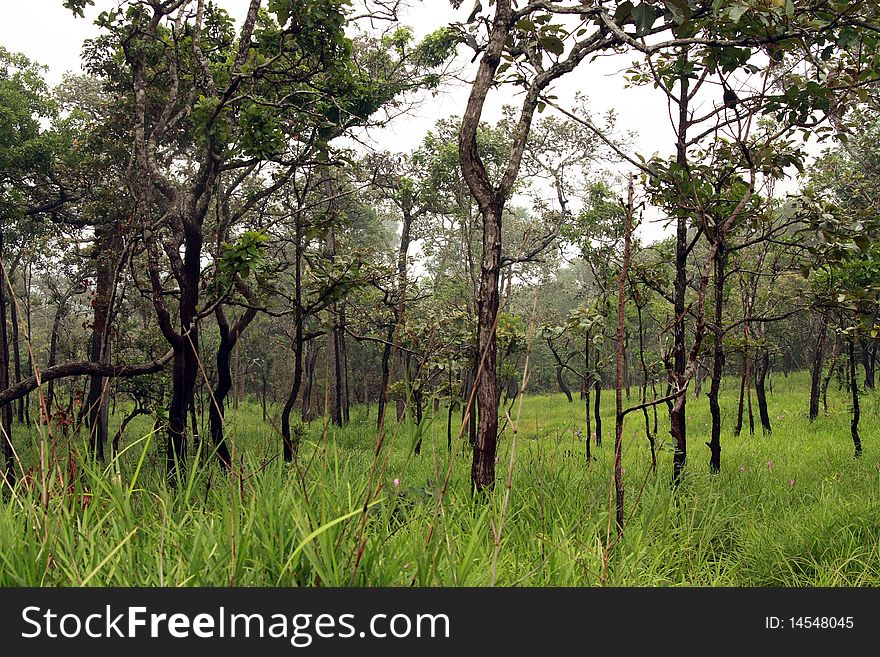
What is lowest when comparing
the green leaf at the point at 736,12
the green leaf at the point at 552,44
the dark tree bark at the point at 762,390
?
the dark tree bark at the point at 762,390

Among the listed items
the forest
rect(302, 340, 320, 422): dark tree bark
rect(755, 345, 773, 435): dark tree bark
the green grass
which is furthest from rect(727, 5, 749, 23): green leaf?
rect(302, 340, 320, 422): dark tree bark

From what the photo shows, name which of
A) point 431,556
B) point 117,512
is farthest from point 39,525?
point 431,556

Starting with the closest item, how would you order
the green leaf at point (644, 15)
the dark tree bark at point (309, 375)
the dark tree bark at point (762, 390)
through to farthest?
1. the green leaf at point (644, 15)
2. the dark tree bark at point (762, 390)
3. the dark tree bark at point (309, 375)

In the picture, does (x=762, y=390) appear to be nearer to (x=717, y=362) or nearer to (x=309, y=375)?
(x=717, y=362)

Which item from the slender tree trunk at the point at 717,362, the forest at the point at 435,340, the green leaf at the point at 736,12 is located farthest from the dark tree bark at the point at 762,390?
the green leaf at the point at 736,12

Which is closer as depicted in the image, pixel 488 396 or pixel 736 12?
pixel 736 12

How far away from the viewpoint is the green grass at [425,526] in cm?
200

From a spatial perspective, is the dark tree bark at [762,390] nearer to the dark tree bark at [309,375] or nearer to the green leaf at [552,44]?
the green leaf at [552,44]

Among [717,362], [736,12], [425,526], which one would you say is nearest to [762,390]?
[717,362]

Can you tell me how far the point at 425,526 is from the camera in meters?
2.91

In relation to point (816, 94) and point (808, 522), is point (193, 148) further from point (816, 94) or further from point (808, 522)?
point (808, 522)

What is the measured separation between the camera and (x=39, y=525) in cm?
213

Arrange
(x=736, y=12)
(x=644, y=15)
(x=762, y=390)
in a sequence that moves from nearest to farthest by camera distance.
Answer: (x=736, y=12) → (x=644, y=15) → (x=762, y=390)

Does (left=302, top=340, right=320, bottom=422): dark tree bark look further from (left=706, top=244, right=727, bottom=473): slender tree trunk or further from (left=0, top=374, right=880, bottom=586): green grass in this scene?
(left=706, top=244, right=727, bottom=473): slender tree trunk
